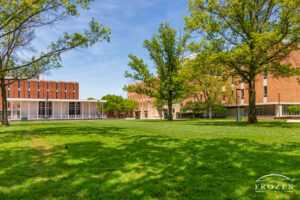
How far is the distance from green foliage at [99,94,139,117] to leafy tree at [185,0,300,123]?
217ft

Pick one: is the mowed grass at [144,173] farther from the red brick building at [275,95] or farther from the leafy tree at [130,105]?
the leafy tree at [130,105]

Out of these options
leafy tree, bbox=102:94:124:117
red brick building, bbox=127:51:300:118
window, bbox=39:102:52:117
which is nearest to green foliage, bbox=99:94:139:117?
leafy tree, bbox=102:94:124:117

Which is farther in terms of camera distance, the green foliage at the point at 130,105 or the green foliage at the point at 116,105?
the green foliage at the point at 130,105

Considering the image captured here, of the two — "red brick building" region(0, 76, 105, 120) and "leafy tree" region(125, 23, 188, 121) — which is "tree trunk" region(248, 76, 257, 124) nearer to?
"leafy tree" region(125, 23, 188, 121)

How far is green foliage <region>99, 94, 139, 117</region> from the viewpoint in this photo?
8550cm

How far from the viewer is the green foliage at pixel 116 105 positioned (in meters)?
85.5

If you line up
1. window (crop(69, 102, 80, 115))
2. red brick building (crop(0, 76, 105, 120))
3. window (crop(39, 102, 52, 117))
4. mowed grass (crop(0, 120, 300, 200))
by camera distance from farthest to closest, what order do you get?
1. window (crop(69, 102, 80, 115))
2. window (crop(39, 102, 52, 117))
3. red brick building (crop(0, 76, 105, 120))
4. mowed grass (crop(0, 120, 300, 200))

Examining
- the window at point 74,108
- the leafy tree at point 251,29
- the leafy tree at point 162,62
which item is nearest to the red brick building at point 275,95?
the leafy tree at point 162,62

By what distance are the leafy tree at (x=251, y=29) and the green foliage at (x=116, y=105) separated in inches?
2605

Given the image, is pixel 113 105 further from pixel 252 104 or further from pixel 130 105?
pixel 252 104

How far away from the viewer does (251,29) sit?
20734 millimetres

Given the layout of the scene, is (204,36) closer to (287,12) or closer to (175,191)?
(287,12)

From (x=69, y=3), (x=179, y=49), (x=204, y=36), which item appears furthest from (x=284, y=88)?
(x=69, y=3)

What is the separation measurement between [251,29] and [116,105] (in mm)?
69436
